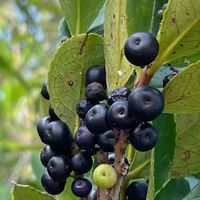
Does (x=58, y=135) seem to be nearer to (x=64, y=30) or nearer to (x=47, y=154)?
(x=47, y=154)

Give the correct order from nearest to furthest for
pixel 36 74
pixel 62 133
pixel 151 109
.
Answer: pixel 151 109 → pixel 62 133 → pixel 36 74

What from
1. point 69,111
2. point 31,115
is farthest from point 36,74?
point 69,111

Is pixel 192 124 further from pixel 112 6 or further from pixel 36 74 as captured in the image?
pixel 36 74

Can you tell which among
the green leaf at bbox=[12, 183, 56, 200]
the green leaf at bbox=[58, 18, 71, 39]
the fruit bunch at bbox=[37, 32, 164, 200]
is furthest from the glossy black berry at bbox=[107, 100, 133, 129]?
the green leaf at bbox=[58, 18, 71, 39]

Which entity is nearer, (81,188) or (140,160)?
(81,188)

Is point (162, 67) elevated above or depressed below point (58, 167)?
above

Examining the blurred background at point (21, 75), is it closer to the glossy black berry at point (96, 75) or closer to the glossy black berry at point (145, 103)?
the glossy black berry at point (96, 75)

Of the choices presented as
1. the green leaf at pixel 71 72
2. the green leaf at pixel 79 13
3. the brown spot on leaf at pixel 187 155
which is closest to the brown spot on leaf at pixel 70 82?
the green leaf at pixel 71 72

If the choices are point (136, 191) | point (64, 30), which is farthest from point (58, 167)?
point (64, 30)
